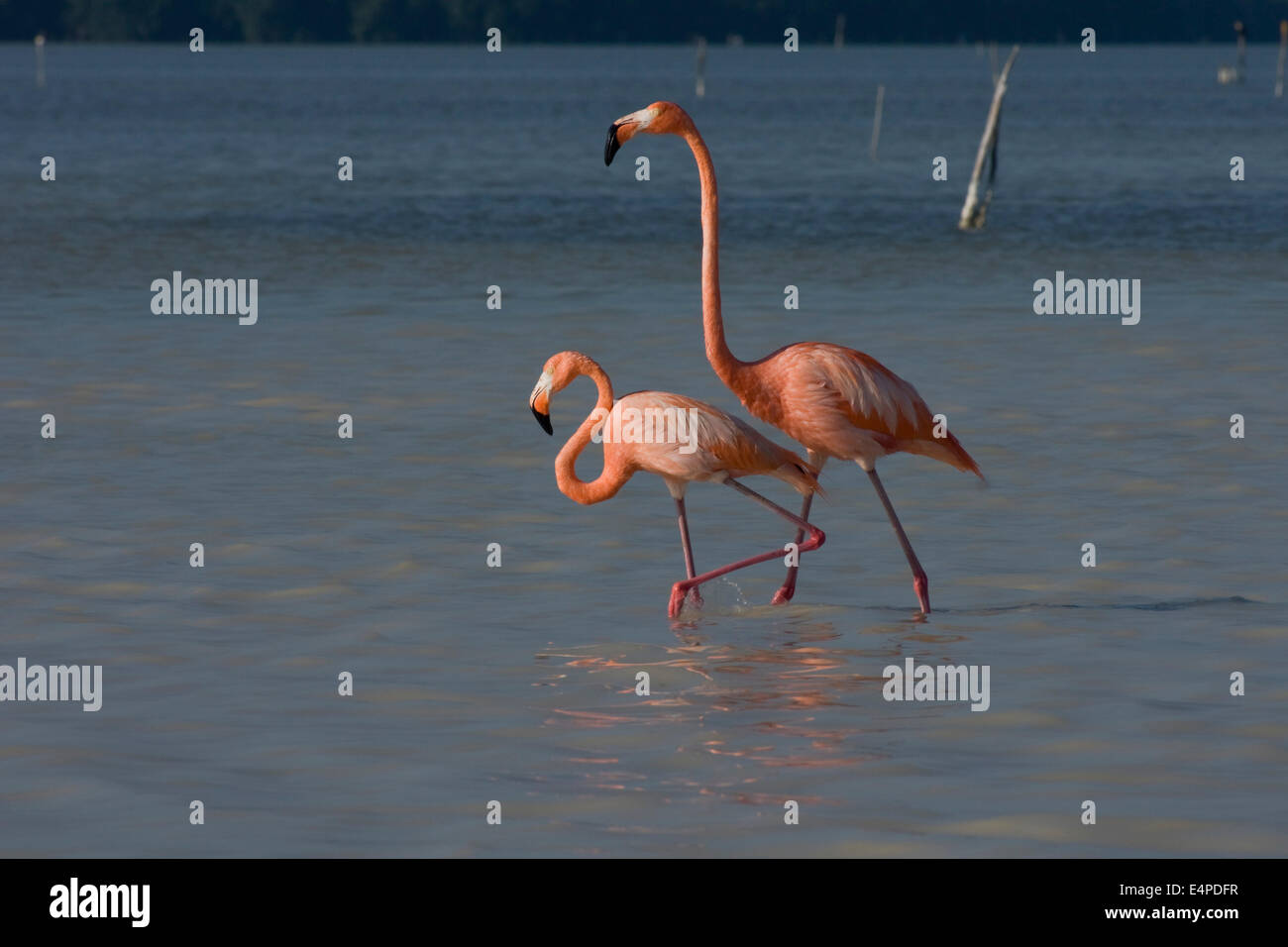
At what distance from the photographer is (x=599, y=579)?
10.7 m

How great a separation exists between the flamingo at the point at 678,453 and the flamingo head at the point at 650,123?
0.93 m

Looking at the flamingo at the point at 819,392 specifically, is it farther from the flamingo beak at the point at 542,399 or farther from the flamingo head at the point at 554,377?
the flamingo beak at the point at 542,399

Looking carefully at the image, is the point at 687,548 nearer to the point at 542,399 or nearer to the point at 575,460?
the point at 575,460

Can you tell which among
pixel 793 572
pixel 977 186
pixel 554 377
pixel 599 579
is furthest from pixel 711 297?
pixel 977 186

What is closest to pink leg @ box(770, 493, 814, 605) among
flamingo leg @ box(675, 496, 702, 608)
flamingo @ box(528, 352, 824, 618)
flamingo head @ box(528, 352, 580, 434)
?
flamingo @ box(528, 352, 824, 618)

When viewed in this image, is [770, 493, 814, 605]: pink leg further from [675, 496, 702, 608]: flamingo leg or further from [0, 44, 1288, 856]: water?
[675, 496, 702, 608]: flamingo leg

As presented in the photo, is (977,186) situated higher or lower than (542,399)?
higher

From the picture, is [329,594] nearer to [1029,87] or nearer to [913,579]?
[913,579]

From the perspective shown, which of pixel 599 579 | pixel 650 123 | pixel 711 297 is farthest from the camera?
pixel 599 579

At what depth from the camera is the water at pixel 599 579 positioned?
288 inches

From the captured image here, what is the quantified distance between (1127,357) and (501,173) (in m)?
36.2

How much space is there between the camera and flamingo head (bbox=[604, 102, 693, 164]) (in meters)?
9.27

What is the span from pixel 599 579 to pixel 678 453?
4.27ft

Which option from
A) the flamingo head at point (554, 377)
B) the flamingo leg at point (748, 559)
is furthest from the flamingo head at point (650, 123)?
the flamingo leg at point (748, 559)
